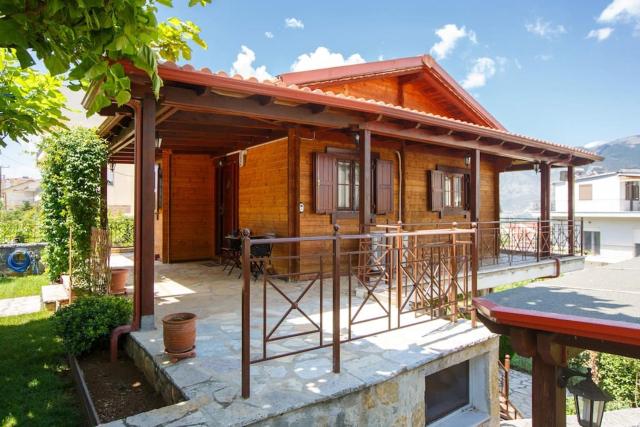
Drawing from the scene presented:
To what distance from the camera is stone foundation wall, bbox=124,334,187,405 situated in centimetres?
294

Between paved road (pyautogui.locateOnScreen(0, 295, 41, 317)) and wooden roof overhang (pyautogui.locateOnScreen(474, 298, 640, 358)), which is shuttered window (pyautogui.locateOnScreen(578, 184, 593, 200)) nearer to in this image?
wooden roof overhang (pyautogui.locateOnScreen(474, 298, 640, 358))

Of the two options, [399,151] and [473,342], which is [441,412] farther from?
[399,151]

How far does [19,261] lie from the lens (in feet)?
33.6

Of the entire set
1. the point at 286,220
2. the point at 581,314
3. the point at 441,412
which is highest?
the point at 286,220

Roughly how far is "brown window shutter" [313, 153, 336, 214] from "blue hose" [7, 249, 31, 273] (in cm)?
837

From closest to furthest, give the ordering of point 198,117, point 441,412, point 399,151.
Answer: point 441,412 < point 198,117 < point 399,151

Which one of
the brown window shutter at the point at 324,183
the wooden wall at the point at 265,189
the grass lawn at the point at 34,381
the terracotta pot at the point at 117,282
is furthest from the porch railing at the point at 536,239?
the grass lawn at the point at 34,381

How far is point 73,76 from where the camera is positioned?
211 centimetres

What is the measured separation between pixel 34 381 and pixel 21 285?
6347mm

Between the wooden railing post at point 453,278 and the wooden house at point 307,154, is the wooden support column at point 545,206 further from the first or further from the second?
the wooden railing post at point 453,278

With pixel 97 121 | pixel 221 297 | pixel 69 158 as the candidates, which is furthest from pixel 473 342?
pixel 97 121

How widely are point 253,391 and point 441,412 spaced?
2.20 m

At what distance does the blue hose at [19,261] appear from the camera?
10140mm

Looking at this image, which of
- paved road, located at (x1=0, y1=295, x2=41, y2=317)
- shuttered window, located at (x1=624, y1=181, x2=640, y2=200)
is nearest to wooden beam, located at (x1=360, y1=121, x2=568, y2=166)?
paved road, located at (x1=0, y1=295, x2=41, y2=317)
